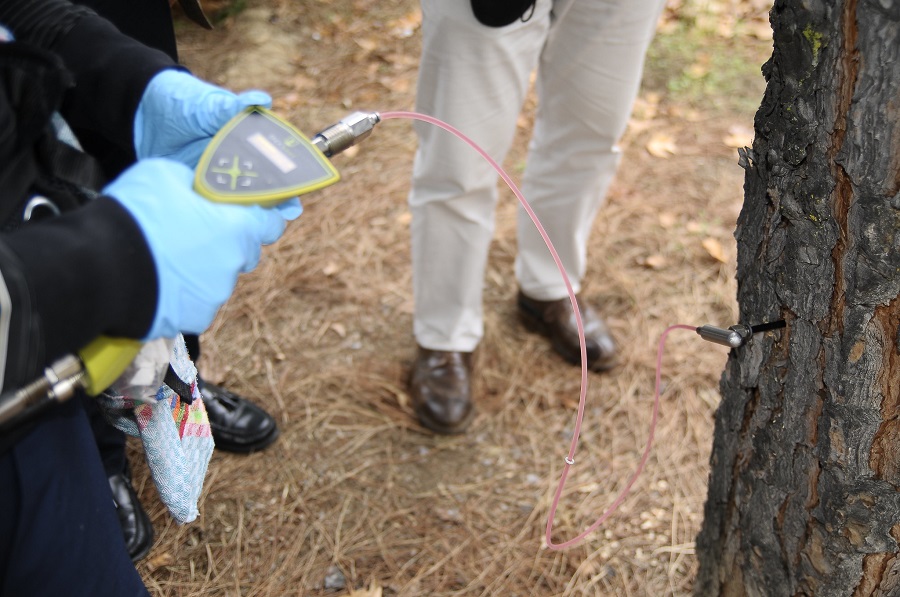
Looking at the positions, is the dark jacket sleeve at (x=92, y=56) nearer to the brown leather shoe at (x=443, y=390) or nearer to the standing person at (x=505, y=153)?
the standing person at (x=505, y=153)

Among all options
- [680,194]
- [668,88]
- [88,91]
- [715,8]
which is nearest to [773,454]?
[88,91]

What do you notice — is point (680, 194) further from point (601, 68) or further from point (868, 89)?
point (868, 89)

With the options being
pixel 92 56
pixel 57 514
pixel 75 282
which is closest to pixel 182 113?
pixel 92 56

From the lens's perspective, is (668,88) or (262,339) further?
(668,88)

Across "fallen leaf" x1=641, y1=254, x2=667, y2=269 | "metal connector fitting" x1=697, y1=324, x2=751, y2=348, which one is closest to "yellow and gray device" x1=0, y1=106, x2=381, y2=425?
"metal connector fitting" x1=697, y1=324, x2=751, y2=348

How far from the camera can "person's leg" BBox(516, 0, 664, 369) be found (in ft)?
5.94

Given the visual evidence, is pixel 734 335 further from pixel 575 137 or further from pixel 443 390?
pixel 443 390

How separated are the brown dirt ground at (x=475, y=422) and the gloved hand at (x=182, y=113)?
1.06 m

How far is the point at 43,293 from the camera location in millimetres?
841

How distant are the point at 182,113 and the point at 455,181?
799 mm

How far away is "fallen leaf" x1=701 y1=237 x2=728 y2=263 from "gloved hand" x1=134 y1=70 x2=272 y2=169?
204 cm

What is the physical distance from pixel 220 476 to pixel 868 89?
1.76 meters

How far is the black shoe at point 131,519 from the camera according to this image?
1816 millimetres

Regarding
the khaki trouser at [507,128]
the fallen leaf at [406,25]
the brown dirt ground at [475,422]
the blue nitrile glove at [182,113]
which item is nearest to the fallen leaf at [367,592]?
the brown dirt ground at [475,422]
